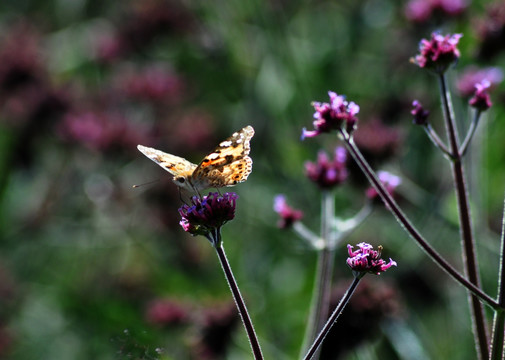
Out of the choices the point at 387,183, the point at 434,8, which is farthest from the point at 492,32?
the point at 387,183

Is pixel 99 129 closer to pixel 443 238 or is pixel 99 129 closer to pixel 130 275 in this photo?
pixel 130 275

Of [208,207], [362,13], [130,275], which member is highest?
[362,13]

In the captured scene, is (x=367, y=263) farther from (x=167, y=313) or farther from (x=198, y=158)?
(x=198, y=158)

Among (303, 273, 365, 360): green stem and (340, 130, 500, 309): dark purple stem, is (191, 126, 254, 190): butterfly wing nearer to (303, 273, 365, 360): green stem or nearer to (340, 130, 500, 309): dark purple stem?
(340, 130, 500, 309): dark purple stem

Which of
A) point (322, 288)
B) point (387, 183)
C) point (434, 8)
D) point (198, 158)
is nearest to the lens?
point (322, 288)

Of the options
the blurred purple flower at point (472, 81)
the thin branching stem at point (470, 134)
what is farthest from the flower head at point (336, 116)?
the blurred purple flower at point (472, 81)

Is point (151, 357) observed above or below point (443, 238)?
below

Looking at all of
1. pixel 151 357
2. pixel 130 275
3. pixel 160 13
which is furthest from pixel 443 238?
pixel 151 357

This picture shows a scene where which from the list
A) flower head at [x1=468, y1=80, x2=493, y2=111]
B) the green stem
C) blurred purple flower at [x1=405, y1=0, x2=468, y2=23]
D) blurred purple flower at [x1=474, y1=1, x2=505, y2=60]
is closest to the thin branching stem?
flower head at [x1=468, y1=80, x2=493, y2=111]
